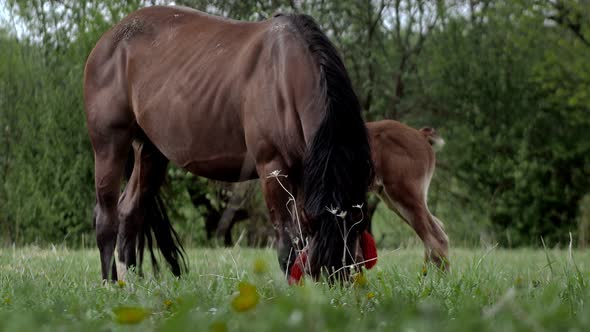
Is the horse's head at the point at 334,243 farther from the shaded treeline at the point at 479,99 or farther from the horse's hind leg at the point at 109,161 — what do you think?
the shaded treeline at the point at 479,99

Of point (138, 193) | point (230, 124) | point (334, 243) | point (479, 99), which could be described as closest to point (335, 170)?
point (334, 243)

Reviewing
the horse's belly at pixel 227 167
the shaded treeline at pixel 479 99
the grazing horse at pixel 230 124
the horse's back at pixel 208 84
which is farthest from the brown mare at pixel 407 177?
the shaded treeline at pixel 479 99

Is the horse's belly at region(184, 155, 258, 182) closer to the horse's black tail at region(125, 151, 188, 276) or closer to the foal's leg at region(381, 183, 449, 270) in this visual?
the horse's black tail at region(125, 151, 188, 276)

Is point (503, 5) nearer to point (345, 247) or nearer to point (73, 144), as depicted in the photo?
point (73, 144)

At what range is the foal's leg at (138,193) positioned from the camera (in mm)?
5961

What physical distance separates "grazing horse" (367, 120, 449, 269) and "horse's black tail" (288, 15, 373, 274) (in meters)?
2.90

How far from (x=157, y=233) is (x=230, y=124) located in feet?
5.07

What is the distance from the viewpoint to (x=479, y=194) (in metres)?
14.5

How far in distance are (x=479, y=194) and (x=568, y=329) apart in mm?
12844

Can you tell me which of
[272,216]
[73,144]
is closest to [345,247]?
[272,216]

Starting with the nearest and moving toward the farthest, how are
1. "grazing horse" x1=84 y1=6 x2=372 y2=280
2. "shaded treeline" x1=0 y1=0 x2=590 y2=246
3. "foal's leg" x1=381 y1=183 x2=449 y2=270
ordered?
"grazing horse" x1=84 y1=6 x2=372 y2=280 < "foal's leg" x1=381 y1=183 x2=449 y2=270 < "shaded treeline" x1=0 y1=0 x2=590 y2=246

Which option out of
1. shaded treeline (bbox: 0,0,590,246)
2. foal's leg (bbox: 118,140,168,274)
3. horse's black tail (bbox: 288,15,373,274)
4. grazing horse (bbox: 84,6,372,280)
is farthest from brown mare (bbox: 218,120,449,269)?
shaded treeline (bbox: 0,0,590,246)

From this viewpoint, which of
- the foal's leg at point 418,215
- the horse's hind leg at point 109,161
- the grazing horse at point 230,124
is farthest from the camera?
the foal's leg at point 418,215

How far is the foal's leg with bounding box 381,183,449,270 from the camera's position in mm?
7039
